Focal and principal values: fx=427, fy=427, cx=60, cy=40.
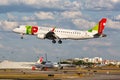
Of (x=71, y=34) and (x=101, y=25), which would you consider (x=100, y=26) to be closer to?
(x=101, y=25)

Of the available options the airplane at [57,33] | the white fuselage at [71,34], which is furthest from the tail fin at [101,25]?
the white fuselage at [71,34]

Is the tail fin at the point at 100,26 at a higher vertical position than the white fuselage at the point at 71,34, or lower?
higher

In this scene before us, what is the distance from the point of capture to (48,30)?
14088cm

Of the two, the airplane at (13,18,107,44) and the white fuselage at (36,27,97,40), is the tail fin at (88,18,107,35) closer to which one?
the airplane at (13,18,107,44)

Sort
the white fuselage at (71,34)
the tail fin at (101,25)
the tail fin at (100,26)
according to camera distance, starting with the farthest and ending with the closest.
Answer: the tail fin at (100,26), the white fuselage at (71,34), the tail fin at (101,25)

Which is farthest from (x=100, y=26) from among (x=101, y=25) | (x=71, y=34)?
(x=71, y=34)

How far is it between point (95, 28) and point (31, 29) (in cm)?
2146

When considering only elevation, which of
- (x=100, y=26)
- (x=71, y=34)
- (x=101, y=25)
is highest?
(x=101, y=25)

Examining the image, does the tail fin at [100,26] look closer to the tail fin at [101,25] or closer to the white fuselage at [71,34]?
the tail fin at [101,25]

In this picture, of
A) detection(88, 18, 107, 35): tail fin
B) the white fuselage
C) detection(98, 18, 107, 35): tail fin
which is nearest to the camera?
detection(98, 18, 107, 35): tail fin

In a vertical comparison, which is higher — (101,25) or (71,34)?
(101,25)

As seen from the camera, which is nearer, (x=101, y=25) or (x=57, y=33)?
(x=57, y=33)

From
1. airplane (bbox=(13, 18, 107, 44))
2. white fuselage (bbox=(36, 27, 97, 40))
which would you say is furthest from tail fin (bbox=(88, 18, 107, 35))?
white fuselage (bbox=(36, 27, 97, 40))

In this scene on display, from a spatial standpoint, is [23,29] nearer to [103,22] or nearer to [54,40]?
[54,40]
